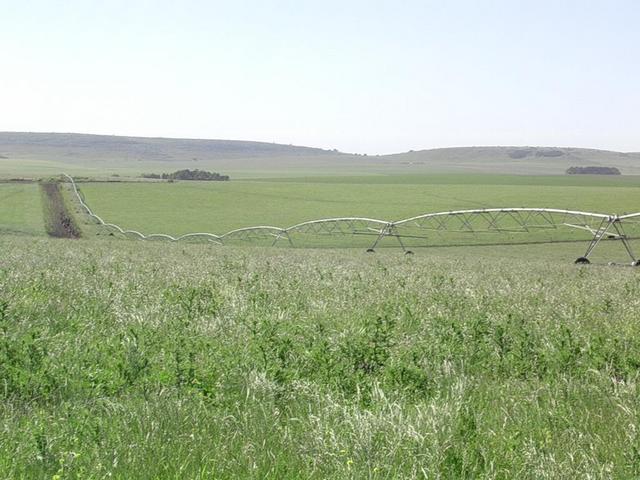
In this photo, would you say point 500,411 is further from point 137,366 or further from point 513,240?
point 513,240

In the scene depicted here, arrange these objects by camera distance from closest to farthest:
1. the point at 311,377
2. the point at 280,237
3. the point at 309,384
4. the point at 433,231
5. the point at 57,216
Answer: the point at 309,384
the point at 311,377
the point at 280,237
the point at 433,231
the point at 57,216

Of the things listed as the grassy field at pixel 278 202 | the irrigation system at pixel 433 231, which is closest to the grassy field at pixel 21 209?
the irrigation system at pixel 433 231

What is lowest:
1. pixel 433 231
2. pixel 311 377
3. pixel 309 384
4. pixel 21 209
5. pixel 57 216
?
pixel 57 216

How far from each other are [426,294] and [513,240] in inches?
1589

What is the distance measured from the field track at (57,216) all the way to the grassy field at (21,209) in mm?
667

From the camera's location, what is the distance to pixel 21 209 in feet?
237

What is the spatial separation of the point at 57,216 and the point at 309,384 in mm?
66575

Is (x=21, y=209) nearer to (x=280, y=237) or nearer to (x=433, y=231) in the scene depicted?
(x=280, y=237)

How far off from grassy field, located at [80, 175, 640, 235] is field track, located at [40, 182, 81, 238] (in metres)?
3.39

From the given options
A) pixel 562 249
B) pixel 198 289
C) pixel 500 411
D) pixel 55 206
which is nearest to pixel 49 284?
pixel 198 289

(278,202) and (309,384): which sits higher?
(309,384)

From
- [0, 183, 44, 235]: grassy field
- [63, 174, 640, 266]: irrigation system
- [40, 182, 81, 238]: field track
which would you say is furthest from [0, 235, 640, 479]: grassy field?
[0, 183, 44, 235]: grassy field

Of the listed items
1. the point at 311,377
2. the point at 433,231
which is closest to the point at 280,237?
the point at 433,231

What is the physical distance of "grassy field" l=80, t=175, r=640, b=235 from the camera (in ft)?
233
